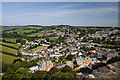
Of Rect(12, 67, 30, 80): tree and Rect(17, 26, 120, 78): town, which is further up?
Rect(12, 67, 30, 80): tree

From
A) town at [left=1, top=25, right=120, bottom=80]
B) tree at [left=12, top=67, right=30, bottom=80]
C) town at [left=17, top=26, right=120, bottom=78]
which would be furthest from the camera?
town at [left=17, top=26, right=120, bottom=78]

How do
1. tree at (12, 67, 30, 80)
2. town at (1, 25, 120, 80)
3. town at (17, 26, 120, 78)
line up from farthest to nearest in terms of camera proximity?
town at (17, 26, 120, 78) → town at (1, 25, 120, 80) → tree at (12, 67, 30, 80)

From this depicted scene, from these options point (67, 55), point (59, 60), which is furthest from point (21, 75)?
point (67, 55)

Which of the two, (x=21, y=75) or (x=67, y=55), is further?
(x=67, y=55)

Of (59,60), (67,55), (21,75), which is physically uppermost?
(21,75)

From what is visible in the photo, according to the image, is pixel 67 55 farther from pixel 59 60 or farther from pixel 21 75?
pixel 21 75

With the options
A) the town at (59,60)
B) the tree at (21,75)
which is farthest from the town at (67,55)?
the tree at (21,75)

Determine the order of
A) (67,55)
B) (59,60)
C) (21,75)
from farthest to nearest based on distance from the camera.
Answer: (67,55), (59,60), (21,75)

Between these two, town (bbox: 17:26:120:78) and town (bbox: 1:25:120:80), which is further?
town (bbox: 17:26:120:78)

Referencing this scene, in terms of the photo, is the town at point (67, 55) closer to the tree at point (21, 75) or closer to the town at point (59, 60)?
the town at point (59, 60)

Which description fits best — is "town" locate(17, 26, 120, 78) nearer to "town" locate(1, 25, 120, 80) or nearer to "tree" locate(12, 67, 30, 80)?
"town" locate(1, 25, 120, 80)

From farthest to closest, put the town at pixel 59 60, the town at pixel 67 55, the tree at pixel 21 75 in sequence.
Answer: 1. the town at pixel 67 55
2. the town at pixel 59 60
3. the tree at pixel 21 75

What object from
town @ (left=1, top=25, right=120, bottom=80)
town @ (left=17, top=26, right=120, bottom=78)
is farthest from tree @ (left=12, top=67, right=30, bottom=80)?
town @ (left=17, top=26, right=120, bottom=78)
